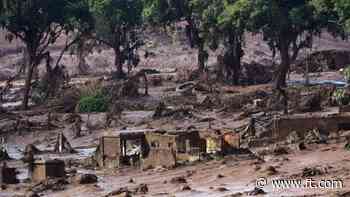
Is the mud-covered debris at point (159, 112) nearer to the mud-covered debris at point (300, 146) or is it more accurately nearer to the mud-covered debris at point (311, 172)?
the mud-covered debris at point (300, 146)

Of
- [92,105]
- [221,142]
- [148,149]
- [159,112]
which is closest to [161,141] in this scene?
[148,149]

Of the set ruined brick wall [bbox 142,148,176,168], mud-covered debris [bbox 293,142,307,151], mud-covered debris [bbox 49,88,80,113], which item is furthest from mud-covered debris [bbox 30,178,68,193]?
mud-covered debris [bbox 49,88,80,113]

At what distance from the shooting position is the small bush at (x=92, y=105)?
166ft

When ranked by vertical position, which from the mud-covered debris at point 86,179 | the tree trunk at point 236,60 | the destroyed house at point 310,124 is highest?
the tree trunk at point 236,60

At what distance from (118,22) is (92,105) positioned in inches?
A: 833

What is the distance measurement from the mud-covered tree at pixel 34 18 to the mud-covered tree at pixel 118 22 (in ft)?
37.2

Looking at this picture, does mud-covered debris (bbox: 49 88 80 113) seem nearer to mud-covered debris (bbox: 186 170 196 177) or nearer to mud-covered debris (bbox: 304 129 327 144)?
mud-covered debris (bbox: 304 129 327 144)

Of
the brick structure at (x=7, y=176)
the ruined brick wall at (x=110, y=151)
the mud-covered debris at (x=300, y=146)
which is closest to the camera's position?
the brick structure at (x=7, y=176)

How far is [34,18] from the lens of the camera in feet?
184

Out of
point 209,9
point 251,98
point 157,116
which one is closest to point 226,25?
point 209,9

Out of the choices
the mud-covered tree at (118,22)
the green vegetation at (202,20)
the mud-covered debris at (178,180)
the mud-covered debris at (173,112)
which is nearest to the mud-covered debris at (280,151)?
the mud-covered debris at (178,180)

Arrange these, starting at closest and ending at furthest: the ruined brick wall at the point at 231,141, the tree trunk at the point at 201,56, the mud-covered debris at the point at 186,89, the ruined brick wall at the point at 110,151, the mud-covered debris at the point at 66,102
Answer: the ruined brick wall at the point at 231,141 < the ruined brick wall at the point at 110,151 < the mud-covered debris at the point at 66,102 < the mud-covered debris at the point at 186,89 < the tree trunk at the point at 201,56

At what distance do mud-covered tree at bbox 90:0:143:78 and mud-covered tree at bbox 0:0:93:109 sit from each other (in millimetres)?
11346

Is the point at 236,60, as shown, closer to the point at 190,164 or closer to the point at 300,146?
the point at 300,146
